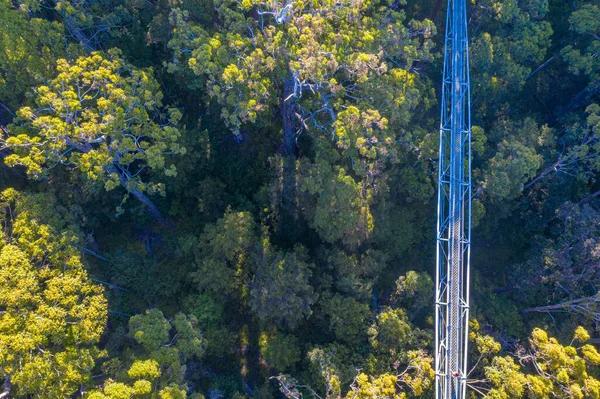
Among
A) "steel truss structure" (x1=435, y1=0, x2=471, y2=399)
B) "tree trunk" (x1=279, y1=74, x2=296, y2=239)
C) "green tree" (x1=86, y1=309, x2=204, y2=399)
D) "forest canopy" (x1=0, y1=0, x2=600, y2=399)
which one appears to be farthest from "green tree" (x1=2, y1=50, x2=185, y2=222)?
"steel truss structure" (x1=435, y1=0, x2=471, y2=399)

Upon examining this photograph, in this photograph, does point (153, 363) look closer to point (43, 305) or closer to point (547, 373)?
point (43, 305)

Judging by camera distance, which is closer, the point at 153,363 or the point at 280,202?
the point at 153,363

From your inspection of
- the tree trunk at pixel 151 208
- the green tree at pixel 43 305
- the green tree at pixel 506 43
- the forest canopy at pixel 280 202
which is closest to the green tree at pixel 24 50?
the forest canopy at pixel 280 202

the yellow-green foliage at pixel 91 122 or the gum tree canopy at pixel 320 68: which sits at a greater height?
the gum tree canopy at pixel 320 68

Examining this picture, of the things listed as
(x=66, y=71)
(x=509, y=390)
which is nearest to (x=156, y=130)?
(x=66, y=71)

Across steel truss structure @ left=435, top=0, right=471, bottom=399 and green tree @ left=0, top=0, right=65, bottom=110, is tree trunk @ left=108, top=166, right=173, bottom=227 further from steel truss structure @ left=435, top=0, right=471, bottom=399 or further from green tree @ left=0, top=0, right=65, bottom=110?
steel truss structure @ left=435, top=0, right=471, bottom=399

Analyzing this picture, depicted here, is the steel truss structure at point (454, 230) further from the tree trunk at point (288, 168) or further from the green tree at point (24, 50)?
the green tree at point (24, 50)

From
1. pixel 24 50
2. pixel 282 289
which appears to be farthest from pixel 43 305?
pixel 24 50
